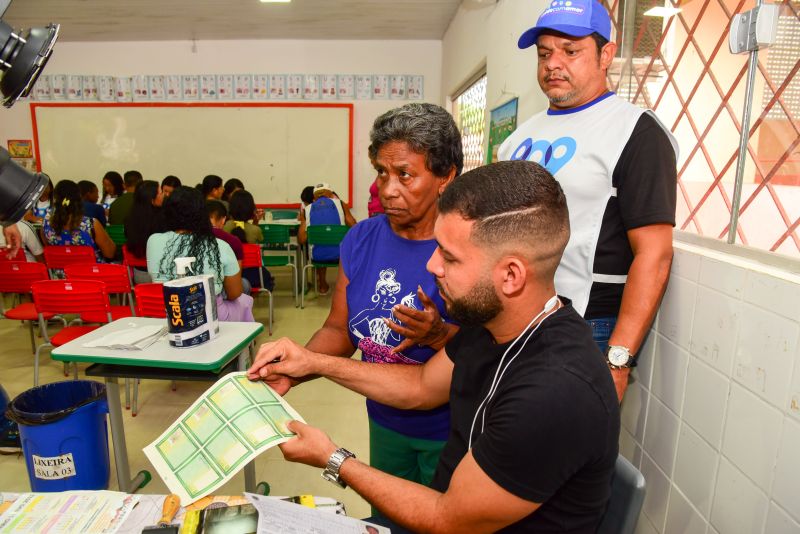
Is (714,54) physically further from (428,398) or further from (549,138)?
(428,398)

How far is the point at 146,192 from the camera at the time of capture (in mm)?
4113

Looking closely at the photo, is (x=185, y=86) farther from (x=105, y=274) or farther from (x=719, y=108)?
(x=719, y=108)

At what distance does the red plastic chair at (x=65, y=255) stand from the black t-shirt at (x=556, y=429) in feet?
13.6

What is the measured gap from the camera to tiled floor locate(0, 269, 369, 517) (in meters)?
2.37

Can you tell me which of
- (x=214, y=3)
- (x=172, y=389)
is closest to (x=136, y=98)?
(x=214, y=3)

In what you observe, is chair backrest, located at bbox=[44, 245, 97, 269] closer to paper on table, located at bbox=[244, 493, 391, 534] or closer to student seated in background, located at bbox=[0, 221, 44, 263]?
student seated in background, located at bbox=[0, 221, 44, 263]

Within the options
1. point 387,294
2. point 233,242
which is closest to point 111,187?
point 233,242

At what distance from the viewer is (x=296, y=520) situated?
92 cm

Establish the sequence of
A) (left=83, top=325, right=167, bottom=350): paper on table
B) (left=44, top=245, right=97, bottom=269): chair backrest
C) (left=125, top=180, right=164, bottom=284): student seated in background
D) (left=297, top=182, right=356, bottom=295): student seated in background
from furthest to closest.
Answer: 1. (left=297, top=182, right=356, bottom=295): student seated in background
2. (left=125, top=180, right=164, bottom=284): student seated in background
3. (left=44, top=245, right=97, bottom=269): chair backrest
4. (left=83, top=325, right=167, bottom=350): paper on table

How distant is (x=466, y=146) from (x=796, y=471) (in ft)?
15.5

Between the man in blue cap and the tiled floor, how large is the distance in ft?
4.68

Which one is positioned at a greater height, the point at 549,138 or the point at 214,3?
the point at 214,3

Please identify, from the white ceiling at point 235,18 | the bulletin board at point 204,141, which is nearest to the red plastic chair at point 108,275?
the white ceiling at point 235,18

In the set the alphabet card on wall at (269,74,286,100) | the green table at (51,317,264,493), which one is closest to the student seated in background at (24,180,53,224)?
the alphabet card on wall at (269,74,286,100)
